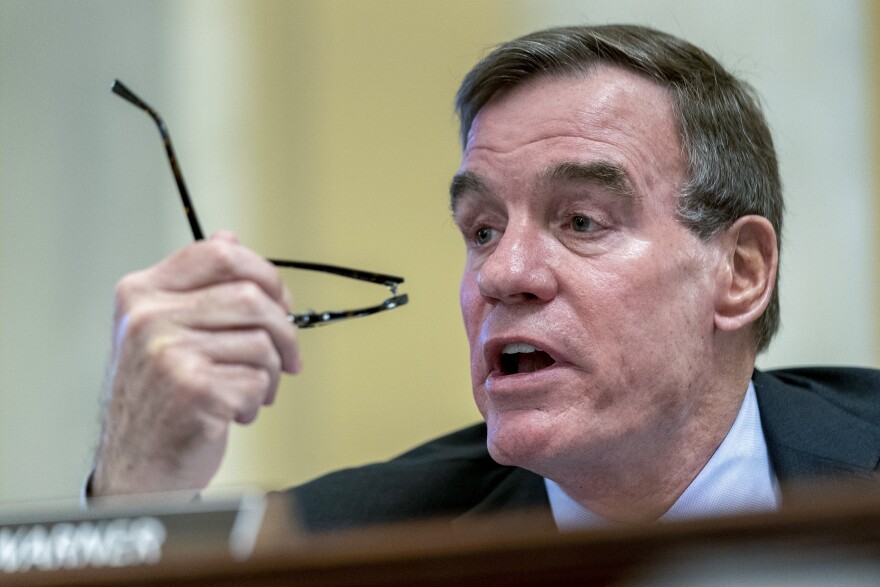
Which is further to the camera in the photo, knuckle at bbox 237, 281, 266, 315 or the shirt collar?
the shirt collar

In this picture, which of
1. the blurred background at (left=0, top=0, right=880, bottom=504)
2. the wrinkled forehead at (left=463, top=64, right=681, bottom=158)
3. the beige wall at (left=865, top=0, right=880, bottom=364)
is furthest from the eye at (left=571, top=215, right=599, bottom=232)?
the beige wall at (left=865, top=0, right=880, bottom=364)

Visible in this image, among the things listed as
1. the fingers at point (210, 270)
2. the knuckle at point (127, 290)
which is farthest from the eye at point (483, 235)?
the knuckle at point (127, 290)

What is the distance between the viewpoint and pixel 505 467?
2252 mm

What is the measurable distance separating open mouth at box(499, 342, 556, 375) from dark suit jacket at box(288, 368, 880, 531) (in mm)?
341

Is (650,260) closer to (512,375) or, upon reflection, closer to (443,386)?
(512,375)

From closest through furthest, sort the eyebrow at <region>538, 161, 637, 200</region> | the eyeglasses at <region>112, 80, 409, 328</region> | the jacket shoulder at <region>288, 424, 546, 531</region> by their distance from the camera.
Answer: the eyeglasses at <region>112, 80, 409, 328</region> < the eyebrow at <region>538, 161, 637, 200</region> < the jacket shoulder at <region>288, 424, 546, 531</region>

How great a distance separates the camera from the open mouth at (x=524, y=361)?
6.15ft

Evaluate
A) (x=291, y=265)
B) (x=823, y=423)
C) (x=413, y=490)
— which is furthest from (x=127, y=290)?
(x=823, y=423)

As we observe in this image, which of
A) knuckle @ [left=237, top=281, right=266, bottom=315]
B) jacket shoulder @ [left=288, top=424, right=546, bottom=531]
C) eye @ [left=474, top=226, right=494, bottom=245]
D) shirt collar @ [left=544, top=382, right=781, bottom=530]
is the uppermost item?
knuckle @ [left=237, top=281, right=266, bottom=315]

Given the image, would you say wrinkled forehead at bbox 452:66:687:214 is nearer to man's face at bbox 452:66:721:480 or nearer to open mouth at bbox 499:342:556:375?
man's face at bbox 452:66:721:480

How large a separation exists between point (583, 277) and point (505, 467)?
601 mm

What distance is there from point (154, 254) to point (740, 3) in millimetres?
2054

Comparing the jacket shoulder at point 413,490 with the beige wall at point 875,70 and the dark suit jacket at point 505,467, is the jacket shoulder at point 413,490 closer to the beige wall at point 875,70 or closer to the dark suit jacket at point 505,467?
the dark suit jacket at point 505,467

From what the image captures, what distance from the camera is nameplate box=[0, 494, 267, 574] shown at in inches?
37.9
